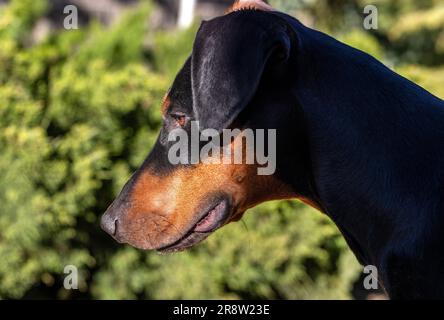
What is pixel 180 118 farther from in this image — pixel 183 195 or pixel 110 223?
pixel 110 223

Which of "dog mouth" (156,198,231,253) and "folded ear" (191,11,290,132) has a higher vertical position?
"folded ear" (191,11,290,132)

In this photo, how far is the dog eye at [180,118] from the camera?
2.90 meters

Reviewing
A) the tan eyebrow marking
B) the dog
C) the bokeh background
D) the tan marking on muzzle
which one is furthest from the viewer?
the bokeh background

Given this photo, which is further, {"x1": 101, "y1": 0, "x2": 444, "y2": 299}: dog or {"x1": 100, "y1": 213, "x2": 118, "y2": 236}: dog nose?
{"x1": 100, "y1": 213, "x2": 118, "y2": 236}: dog nose

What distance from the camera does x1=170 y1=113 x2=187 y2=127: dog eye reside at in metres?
2.90

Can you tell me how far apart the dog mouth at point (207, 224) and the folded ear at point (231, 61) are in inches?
13.2

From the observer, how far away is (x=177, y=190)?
291cm

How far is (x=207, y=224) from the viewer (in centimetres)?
296

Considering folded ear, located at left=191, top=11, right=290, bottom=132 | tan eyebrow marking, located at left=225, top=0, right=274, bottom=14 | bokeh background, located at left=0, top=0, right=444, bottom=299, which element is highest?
tan eyebrow marking, located at left=225, top=0, right=274, bottom=14

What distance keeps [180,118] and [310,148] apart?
446 millimetres

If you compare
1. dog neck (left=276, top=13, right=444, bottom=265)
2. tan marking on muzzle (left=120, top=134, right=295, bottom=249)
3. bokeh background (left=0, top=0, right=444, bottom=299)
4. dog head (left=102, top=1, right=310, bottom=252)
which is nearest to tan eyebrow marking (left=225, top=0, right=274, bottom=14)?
dog head (left=102, top=1, right=310, bottom=252)

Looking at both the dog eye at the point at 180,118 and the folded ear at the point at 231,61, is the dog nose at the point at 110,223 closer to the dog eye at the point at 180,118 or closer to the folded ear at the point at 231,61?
the dog eye at the point at 180,118

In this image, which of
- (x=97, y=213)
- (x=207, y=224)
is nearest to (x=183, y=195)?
(x=207, y=224)

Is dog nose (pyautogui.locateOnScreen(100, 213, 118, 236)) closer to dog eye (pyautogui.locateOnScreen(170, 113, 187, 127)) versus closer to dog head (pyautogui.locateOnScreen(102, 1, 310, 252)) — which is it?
dog head (pyautogui.locateOnScreen(102, 1, 310, 252))
